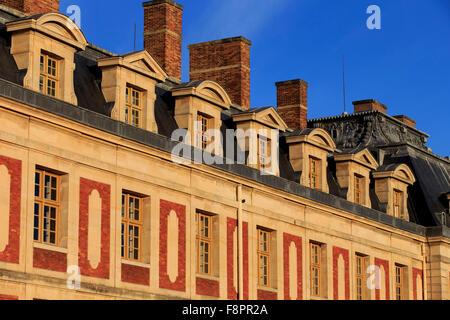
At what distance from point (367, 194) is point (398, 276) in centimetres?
408

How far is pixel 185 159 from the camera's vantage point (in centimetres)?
3659

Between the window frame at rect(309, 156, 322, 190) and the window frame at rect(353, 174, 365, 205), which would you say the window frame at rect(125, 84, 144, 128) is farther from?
the window frame at rect(353, 174, 365, 205)

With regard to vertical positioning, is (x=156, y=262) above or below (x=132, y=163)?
below

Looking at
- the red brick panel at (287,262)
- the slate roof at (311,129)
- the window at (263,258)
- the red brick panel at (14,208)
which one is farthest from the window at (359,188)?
the red brick panel at (14,208)

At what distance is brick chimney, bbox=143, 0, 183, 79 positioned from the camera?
132 ft

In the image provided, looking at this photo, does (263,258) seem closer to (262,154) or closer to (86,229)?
(262,154)

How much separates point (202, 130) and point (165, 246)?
16.3 feet

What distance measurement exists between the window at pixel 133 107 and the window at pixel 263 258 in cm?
734

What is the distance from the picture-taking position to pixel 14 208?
30188mm

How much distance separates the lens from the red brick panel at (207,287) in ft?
121

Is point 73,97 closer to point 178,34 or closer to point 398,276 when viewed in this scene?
point 178,34
